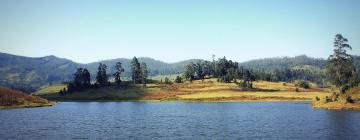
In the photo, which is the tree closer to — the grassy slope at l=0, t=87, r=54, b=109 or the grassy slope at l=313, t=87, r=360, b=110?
the grassy slope at l=313, t=87, r=360, b=110

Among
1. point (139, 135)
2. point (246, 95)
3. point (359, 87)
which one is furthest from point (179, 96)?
point (139, 135)

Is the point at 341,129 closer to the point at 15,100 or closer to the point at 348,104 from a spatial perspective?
the point at 348,104

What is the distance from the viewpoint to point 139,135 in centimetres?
6322

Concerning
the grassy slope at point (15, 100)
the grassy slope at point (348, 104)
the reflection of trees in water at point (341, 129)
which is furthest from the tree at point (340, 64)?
the grassy slope at point (15, 100)

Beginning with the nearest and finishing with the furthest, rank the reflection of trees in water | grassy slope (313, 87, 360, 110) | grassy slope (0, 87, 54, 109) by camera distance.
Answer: the reflection of trees in water
grassy slope (313, 87, 360, 110)
grassy slope (0, 87, 54, 109)

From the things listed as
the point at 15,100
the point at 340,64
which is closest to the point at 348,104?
the point at 340,64

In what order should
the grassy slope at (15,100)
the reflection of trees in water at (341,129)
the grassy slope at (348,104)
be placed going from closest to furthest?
the reflection of trees in water at (341,129) → the grassy slope at (348,104) → the grassy slope at (15,100)

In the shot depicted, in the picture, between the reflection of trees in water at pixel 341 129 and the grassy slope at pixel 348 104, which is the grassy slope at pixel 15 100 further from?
the reflection of trees in water at pixel 341 129

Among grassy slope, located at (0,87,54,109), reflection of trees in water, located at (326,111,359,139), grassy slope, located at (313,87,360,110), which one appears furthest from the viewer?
grassy slope, located at (0,87,54,109)

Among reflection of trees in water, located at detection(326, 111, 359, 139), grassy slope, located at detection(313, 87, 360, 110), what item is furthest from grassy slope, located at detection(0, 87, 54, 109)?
reflection of trees in water, located at detection(326, 111, 359, 139)

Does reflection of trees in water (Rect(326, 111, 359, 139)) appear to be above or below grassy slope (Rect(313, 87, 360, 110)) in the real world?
below

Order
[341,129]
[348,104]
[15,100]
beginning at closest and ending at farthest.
A: [341,129]
[348,104]
[15,100]

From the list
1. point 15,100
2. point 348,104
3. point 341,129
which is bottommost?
point 341,129

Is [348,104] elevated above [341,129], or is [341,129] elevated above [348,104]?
[348,104]
